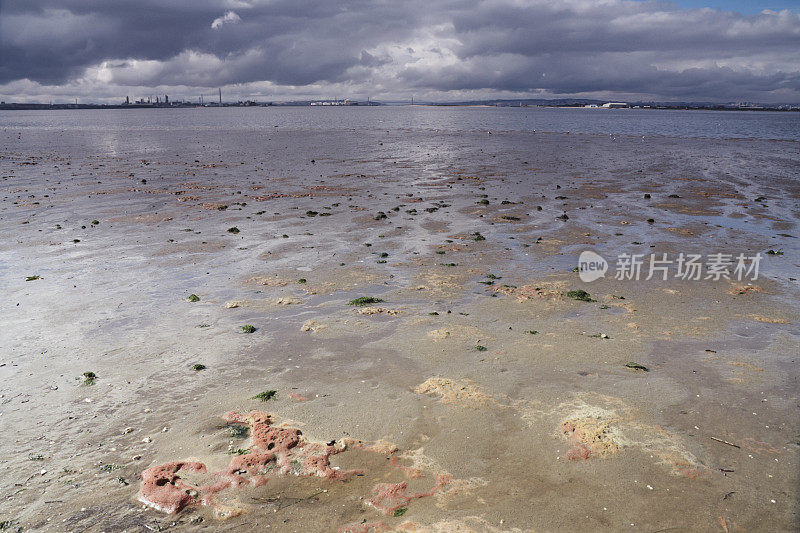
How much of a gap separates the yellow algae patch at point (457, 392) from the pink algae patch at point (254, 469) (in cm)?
188

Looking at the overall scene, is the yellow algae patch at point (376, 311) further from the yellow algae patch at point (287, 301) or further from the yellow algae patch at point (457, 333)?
the yellow algae patch at point (287, 301)

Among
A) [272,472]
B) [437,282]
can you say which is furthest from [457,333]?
[272,472]

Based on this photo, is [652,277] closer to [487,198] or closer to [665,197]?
[487,198]

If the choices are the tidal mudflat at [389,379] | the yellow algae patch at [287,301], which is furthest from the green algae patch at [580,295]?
the yellow algae patch at [287,301]

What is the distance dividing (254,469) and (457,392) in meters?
3.28

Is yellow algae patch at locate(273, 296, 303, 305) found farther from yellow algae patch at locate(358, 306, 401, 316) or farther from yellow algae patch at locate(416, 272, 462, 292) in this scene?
yellow algae patch at locate(416, 272, 462, 292)

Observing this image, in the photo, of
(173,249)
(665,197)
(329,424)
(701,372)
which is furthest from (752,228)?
(173,249)

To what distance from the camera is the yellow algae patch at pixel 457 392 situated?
784 centimetres

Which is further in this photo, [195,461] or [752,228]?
[752,228]

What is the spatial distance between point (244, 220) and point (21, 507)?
15574 mm

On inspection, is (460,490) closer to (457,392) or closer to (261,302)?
(457,392)

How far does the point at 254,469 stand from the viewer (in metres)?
6.35

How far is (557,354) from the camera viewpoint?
9.37m

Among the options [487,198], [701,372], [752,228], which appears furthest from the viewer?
[487,198]
